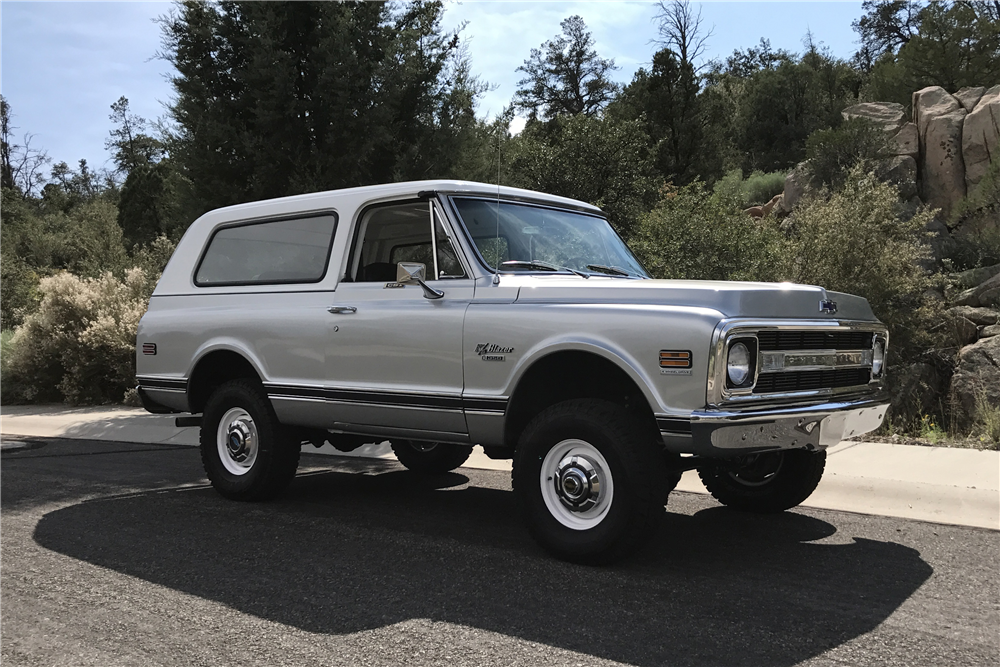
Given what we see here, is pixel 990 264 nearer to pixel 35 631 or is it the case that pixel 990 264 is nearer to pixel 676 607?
pixel 676 607

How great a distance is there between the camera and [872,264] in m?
13.4

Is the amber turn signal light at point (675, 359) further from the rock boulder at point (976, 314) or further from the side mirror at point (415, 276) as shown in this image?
the rock boulder at point (976, 314)

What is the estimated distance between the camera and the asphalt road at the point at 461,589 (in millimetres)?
3844

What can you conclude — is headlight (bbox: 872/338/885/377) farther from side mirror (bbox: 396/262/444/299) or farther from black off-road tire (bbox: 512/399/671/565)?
side mirror (bbox: 396/262/444/299)

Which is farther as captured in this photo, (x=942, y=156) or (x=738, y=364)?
(x=942, y=156)

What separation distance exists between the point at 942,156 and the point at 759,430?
21.5 meters

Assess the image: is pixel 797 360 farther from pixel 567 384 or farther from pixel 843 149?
pixel 843 149

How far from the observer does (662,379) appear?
461 centimetres

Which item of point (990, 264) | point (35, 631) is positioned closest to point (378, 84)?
point (35, 631)

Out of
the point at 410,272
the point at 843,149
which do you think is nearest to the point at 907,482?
the point at 410,272

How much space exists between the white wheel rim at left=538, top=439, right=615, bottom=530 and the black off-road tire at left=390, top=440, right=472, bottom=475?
9.25 feet

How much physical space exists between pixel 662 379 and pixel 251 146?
8.78m

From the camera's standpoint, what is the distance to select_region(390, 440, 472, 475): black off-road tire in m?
7.91

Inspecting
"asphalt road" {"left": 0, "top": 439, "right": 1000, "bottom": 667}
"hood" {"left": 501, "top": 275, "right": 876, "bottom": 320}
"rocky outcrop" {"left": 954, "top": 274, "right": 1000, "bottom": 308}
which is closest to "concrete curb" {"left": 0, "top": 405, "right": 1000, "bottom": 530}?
"asphalt road" {"left": 0, "top": 439, "right": 1000, "bottom": 667}
